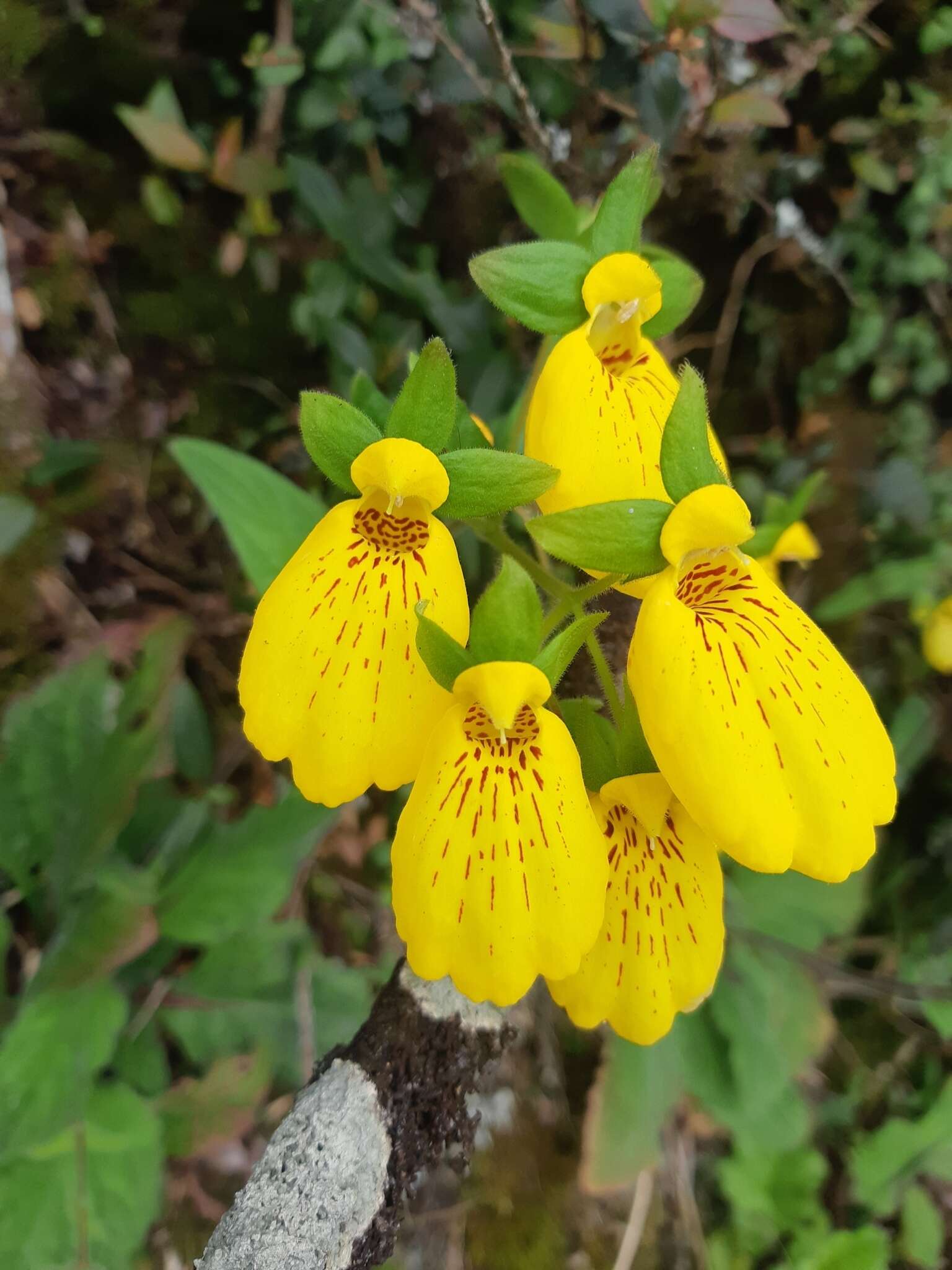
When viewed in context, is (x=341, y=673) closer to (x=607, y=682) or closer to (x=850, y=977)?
(x=607, y=682)

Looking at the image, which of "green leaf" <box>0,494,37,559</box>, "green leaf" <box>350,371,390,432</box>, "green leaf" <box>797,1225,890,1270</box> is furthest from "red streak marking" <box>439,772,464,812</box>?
"green leaf" <box>797,1225,890,1270</box>

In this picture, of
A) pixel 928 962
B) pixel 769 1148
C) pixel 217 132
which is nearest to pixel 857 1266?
pixel 769 1148

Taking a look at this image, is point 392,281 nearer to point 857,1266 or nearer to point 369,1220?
point 369,1220

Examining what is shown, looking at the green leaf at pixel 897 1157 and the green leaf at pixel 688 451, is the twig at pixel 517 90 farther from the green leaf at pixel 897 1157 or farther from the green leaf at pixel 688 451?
the green leaf at pixel 897 1157

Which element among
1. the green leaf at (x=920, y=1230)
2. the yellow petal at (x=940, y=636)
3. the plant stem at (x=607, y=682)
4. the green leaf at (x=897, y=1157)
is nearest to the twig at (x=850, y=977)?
the green leaf at (x=897, y=1157)

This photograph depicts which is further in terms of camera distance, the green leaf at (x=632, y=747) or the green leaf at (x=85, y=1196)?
the green leaf at (x=85, y=1196)

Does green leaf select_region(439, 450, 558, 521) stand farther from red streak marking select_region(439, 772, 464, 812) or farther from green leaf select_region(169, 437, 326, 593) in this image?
green leaf select_region(169, 437, 326, 593)

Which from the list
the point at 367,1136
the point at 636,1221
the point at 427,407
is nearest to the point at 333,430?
the point at 427,407
